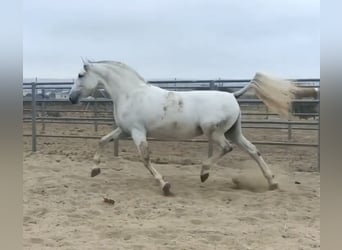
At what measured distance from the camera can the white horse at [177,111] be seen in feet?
12.4

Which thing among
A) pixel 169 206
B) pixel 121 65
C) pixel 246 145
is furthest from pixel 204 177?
pixel 121 65

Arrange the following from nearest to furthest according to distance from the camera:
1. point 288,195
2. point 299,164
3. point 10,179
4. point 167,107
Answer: point 10,179 → point 288,195 → point 167,107 → point 299,164

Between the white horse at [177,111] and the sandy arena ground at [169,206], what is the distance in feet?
0.88

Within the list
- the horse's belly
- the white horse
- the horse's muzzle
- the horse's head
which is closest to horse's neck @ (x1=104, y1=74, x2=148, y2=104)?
the white horse

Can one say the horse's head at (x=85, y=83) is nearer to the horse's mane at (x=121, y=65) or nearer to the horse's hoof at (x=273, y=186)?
the horse's mane at (x=121, y=65)

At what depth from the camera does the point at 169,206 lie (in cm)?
314

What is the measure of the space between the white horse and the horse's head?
0.45 ft

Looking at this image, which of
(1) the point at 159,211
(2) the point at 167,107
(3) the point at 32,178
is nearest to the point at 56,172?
(3) the point at 32,178

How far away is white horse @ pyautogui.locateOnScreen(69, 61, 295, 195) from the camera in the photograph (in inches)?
149

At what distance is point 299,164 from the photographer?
509cm

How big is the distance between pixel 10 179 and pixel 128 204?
2692mm

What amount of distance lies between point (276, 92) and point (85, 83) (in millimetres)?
1753

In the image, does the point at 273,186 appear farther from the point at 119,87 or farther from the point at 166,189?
the point at 119,87

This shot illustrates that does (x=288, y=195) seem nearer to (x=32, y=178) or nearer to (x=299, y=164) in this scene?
(x=299, y=164)
